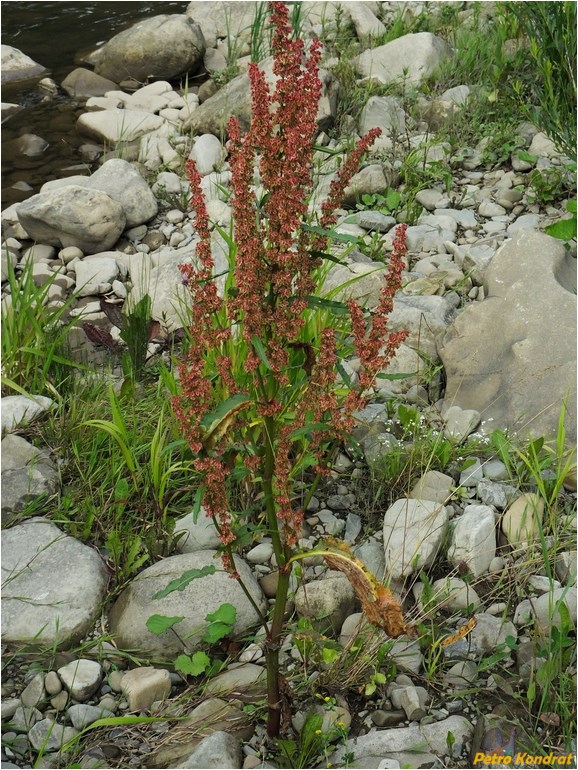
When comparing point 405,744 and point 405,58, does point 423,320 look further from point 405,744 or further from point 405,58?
point 405,58

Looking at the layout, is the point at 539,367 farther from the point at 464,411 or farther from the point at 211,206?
the point at 211,206

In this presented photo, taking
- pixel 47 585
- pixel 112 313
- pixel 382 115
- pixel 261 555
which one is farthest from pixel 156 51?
pixel 47 585

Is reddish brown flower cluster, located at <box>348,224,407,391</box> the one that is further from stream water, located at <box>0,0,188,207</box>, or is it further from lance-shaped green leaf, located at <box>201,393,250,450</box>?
stream water, located at <box>0,0,188,207</box>

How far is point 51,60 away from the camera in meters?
8.68

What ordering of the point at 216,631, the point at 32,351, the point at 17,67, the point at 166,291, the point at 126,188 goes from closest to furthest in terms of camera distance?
the point at 216,631
the point at 32,351
the point at 166,291
the point at 126,188
the point at 17,67

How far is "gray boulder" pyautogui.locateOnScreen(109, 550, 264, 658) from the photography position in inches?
111

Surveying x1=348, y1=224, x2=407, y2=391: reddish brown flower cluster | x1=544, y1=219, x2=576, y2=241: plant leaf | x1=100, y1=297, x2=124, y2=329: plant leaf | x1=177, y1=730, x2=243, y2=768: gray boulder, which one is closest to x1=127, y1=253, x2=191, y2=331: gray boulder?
x1=100, y1=297, x2=124, y2=329: plant leaf

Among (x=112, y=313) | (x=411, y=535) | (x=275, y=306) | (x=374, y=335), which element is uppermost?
(x=275, y=306)

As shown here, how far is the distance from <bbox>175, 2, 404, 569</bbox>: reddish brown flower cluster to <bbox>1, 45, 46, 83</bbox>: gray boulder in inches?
269

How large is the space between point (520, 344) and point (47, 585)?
2.19m

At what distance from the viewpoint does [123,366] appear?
3834 millimetres

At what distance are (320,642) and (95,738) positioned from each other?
2.42 ft

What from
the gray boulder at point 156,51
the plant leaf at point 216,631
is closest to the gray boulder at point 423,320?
the plant leaf at point 216,631

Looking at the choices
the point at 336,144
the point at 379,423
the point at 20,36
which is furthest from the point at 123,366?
the point at 20,36
